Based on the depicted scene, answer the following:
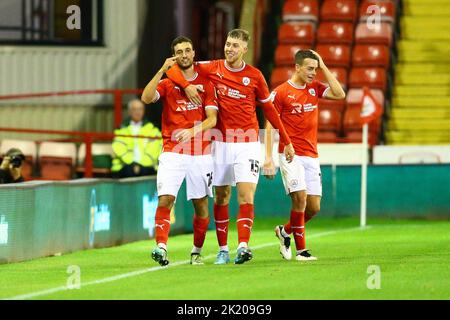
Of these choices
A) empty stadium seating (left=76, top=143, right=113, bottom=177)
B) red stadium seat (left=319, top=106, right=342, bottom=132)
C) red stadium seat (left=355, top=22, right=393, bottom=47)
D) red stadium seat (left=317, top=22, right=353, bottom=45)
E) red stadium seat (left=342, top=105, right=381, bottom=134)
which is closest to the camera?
empty stadium seating (left=76, top=143, right=113, bottom=177)

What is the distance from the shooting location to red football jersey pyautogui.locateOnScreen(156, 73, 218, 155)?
14.5 m

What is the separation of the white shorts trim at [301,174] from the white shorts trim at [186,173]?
2.75 feet

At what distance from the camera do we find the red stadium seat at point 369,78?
91.8 ft

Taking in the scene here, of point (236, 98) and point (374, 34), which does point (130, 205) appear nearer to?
point (236, 98)

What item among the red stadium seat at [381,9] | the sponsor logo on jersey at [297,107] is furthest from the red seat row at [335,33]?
the sponsor logo on jersey at [297,107]

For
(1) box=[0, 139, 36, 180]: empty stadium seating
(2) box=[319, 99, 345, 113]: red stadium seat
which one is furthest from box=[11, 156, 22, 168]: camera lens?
(2) box=[319, 99, 345, 113]: red stadium seat

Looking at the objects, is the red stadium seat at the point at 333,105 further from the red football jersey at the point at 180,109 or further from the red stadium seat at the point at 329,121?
the red football jersey at the point at 180,109

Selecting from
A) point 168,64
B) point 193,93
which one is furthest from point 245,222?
point 168,64

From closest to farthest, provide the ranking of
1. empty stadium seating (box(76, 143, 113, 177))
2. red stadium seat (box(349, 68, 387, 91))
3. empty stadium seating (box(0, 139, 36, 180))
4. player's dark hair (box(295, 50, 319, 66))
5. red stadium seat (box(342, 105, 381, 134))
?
player's dark hair (box(295, 50, 319, 66)) → empty stadium seating (box(76, 143, 113, 177)) → empty stadium seating (box(0, 139, 36, 180)) → red stadium seat (box(342, 105, 381, 134)) → red stadium seat (box(349, 68, 387, 91))

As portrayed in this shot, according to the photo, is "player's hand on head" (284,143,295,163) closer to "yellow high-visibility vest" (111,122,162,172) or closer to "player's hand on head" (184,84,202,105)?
"player's hand on head" (184,84,202,105)

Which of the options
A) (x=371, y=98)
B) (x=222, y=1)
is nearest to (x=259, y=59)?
(x=222, y=1)

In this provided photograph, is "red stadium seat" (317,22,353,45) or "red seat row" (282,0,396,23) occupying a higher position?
"red seat row" (282,0,396,23)

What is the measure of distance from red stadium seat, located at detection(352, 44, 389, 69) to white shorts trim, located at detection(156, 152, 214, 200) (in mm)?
14308

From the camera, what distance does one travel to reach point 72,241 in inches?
687
